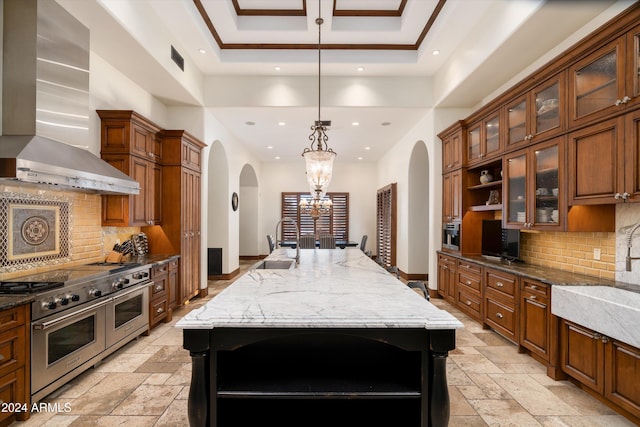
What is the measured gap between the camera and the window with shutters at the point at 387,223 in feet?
26.3

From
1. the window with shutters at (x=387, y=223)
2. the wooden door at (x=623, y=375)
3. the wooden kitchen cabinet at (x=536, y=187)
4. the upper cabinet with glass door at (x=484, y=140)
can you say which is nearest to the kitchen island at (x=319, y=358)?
the wooden door at (x=623, y=375)

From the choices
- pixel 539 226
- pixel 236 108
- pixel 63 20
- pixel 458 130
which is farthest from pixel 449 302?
pixel 63 20

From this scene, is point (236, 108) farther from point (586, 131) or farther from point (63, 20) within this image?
point (586, 131)

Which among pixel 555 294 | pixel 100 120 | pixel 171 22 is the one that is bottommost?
pixel 555 294

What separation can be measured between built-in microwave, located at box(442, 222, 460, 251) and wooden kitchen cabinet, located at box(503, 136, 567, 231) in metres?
1.11

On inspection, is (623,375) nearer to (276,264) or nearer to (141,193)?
(276,264)

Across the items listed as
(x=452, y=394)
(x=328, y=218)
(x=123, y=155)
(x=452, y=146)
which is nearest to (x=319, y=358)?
(x=452, y=394)

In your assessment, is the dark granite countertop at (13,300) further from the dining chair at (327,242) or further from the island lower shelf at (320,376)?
the dining chair at (327,242)

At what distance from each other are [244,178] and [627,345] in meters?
9.28

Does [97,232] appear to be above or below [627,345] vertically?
above

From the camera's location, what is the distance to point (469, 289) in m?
4.32

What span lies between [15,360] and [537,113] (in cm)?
492

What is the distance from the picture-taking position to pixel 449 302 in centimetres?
513

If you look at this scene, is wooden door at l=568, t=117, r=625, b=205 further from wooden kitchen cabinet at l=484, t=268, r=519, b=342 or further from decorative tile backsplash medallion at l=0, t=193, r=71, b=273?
decorative tile backsplash medallion at l=0, t=193, r=71, b=273
